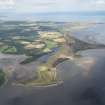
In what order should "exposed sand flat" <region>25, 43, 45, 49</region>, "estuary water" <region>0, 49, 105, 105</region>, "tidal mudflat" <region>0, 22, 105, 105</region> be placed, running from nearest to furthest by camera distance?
"estuary water" <region>0, 49, 105, 105</region>
"tidal mudflat" <region>0, 22, 105, 105</region>
"exposed sand flat" <region>25, 43, 45, 49</region>

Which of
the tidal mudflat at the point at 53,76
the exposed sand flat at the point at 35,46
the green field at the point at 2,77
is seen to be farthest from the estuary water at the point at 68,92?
the exposed sand flat at the point at 35,46

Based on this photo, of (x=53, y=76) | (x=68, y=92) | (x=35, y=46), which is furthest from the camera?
(x=35, y=46)

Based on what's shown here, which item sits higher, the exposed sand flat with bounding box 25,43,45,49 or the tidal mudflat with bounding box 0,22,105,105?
the tidal mudflat with bounding box 0,22,105,105

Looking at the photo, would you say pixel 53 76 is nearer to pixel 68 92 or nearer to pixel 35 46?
pixel 68 92

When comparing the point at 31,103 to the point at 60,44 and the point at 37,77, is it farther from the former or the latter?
the point at 60,44

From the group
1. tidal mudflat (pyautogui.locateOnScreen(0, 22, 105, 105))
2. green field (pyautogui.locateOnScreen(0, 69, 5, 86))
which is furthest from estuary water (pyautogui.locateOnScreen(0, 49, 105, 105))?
green field (pyautogui.locateOnScreen(0, 69, 5, 86))

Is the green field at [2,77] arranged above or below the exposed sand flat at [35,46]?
above

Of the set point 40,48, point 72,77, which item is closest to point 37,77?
point 72,77

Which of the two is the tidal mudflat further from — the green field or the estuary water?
the green field

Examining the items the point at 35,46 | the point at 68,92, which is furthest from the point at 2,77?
the point at 35,46

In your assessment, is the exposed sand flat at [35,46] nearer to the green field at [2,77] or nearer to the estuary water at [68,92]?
the green field at [2,77]

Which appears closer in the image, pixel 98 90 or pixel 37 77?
pixel 98 90
